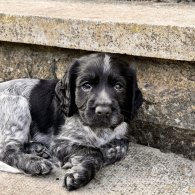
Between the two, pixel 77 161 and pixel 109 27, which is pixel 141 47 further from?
pixel 77 161

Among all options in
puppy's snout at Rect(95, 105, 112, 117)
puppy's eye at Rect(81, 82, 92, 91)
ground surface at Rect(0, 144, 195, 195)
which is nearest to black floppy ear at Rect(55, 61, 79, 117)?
puppy's eye at Rect(81, 82, 92, 91)

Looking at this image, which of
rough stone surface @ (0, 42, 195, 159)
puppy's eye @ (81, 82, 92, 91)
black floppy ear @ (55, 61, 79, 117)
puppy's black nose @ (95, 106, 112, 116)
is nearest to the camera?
puppy's black nose @ (95, 106, 112, 116)

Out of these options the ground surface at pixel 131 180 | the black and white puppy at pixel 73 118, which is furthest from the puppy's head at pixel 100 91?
the ground surface at pixel 131 180

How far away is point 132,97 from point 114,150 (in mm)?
488

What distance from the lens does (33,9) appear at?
5.19m

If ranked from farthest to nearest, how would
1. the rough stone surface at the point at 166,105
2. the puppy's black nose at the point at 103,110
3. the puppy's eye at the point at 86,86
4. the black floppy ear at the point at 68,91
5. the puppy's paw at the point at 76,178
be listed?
the rough stone surface at the point at 166,105 < the black floppy ear at the point at 68,91 < the puppy's eye at the point at 86,86 < the puppy's black nose at the point at 103,110 < the puppy's paw at the point at 76,178

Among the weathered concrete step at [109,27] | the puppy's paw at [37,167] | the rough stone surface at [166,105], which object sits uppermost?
the weathered concrete step at [109,27]

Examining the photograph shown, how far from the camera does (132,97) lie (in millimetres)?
4223

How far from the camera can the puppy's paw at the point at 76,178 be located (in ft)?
12.4

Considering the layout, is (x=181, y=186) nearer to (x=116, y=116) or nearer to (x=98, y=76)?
(x=116, y=116)

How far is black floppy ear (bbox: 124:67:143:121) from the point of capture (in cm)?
420

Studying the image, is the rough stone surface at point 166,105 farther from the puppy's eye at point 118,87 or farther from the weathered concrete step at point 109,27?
the puppy's eye at point 118,87

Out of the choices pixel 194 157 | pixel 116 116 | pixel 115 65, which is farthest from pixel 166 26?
pixel 194 157

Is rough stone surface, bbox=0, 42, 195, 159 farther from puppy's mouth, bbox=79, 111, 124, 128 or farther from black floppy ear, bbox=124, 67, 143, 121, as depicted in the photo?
puppy's mouth, bbox=79, 111, 124, 128
